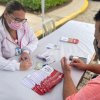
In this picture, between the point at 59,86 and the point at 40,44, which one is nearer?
the point at 59,86

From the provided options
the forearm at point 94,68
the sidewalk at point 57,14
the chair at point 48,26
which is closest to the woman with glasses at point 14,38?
the forearm at point 94,68

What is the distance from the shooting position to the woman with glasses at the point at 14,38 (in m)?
2.25

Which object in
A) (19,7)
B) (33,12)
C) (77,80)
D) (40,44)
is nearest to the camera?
(77,80)

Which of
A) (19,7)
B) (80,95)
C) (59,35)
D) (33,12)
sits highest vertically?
(19,7)

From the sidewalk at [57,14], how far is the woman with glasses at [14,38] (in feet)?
7.97

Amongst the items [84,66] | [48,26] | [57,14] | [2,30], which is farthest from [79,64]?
[57,14]

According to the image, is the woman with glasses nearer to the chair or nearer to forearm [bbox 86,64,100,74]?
forearm [bbox 86,64,100,74]

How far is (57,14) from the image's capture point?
6664 millimetres

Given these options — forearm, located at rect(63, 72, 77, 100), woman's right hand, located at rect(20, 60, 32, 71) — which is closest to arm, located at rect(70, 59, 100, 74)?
forearm, located at rect(63, 72, 77, 100)

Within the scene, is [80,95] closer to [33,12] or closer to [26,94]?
[26,94]

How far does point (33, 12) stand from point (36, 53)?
13.3 feet

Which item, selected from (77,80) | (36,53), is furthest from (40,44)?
(77,80)

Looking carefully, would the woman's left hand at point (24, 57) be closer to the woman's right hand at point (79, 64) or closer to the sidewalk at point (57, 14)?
the woman's right hand at point (79, 64)

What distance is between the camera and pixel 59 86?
2008 mm
